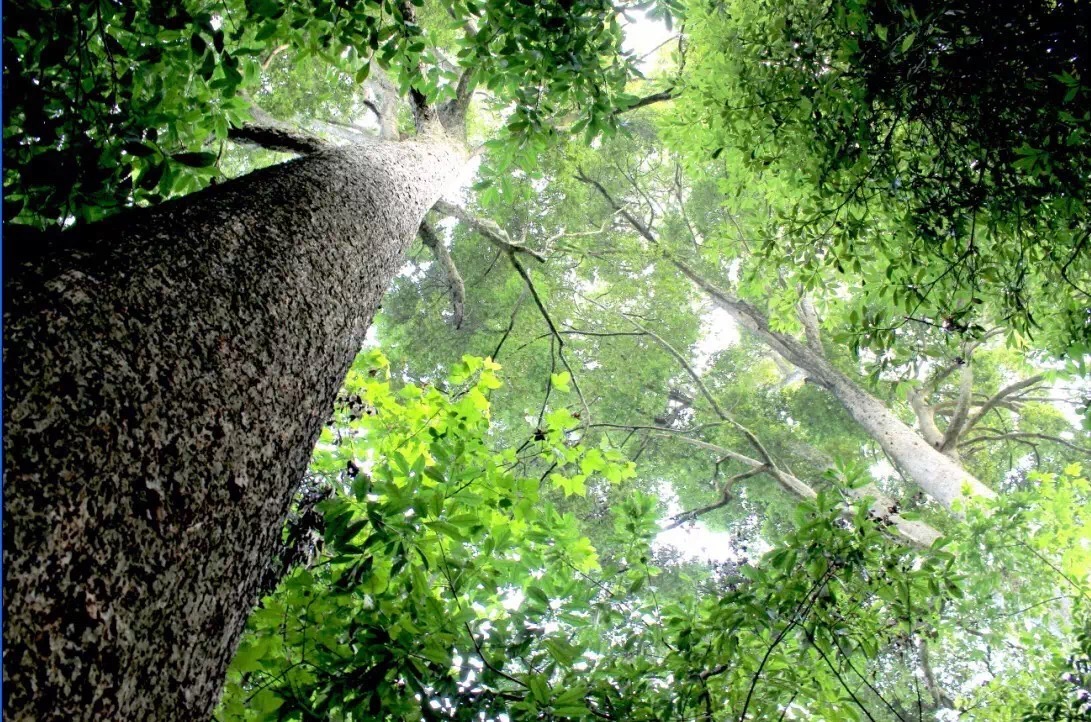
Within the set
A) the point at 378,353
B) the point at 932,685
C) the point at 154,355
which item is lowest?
the point at 154,355

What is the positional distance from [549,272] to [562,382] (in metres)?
6.45

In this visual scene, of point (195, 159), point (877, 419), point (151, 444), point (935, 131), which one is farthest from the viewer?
point (877, 419)

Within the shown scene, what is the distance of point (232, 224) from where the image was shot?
1.47 meters

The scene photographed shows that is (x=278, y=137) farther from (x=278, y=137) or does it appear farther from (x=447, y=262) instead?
(x=447, y=262)

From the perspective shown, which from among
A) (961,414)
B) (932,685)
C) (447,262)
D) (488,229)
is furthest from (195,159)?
(932,685)

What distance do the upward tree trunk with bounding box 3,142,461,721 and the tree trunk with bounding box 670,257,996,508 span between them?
6.86 m

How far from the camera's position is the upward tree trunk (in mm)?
735

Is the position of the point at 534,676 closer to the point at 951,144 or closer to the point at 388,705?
the point at 388,705

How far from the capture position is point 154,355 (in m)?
1.02

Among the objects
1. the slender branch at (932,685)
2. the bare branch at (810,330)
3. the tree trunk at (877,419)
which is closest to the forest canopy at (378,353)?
the tree trunk at (877,419)

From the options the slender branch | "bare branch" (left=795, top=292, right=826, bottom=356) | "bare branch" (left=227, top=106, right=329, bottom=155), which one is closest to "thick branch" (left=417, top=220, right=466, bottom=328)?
"bare branch" (left=227, top=106, right=329, bottom=155)

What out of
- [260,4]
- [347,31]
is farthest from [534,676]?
Answer: [347,31]

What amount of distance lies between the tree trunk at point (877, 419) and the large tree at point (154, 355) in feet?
22.2

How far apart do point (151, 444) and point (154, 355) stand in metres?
0.18
